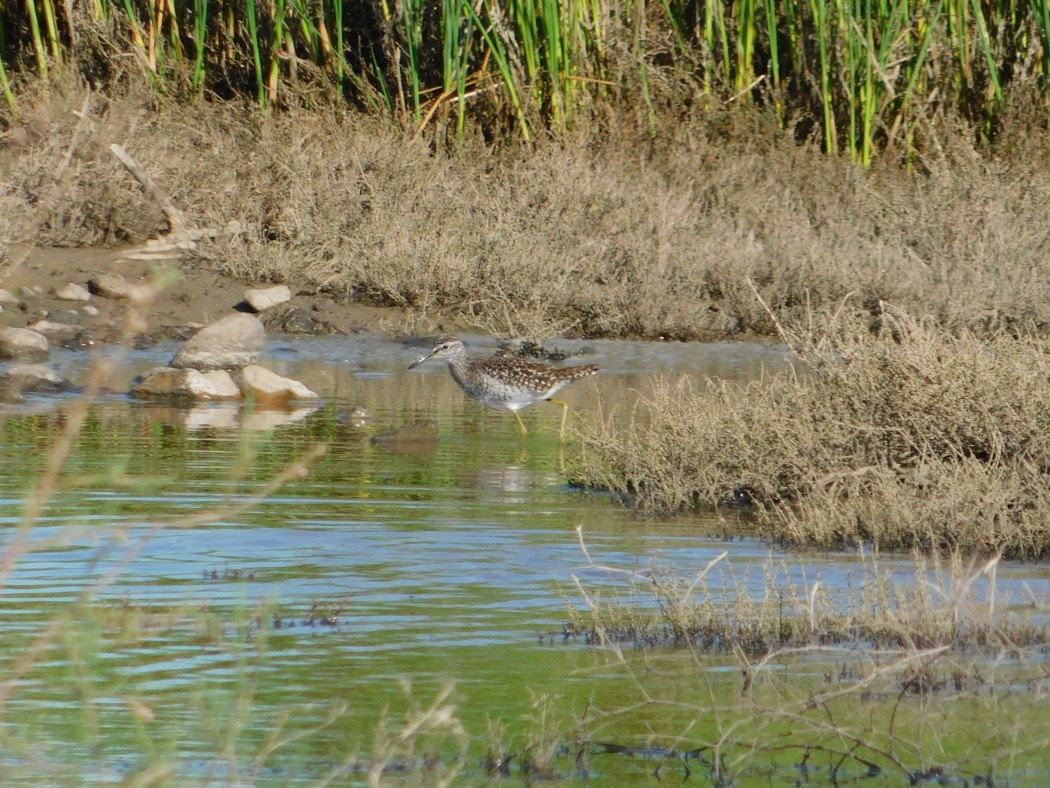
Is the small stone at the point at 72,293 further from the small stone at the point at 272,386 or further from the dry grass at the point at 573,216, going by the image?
the small stone at the point at 272,386

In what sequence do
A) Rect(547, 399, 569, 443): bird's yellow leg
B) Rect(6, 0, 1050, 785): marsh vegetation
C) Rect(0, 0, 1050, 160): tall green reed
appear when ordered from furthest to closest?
Rect(0, 0, 1050, 160): tall green reed, Rect(547, 399, 569, 443): bird's yellow leg, Rect(6, 0, 1050, 785): marsh vegetation

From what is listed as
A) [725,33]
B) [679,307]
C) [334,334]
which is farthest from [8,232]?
[725,33]

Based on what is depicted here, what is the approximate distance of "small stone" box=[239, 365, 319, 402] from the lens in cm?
1267

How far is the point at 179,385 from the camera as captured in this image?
42.1ft

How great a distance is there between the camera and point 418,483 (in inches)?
378

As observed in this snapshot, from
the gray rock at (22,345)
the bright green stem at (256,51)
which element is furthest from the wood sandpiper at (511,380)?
the bright green stem at (256,51)

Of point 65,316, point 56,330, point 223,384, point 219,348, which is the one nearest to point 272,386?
point 223,384

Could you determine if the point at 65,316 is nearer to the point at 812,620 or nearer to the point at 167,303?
the point at 167,303

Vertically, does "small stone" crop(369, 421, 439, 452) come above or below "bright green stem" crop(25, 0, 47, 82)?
below

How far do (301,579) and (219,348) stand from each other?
23.4 ft

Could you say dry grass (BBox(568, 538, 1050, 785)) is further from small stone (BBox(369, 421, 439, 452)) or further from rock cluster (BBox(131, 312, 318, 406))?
rock cluster (BBox(131, 312, 318, 406))

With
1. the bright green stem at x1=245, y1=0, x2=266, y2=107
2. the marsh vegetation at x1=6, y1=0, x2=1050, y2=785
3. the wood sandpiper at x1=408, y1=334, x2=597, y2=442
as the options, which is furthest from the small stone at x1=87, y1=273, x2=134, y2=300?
the wood sandpiper at x1=408, y1=334, x2=597, y2=442

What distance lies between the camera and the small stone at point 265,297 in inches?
623

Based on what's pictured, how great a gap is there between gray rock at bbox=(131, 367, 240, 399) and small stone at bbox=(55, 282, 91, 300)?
2.76 m
